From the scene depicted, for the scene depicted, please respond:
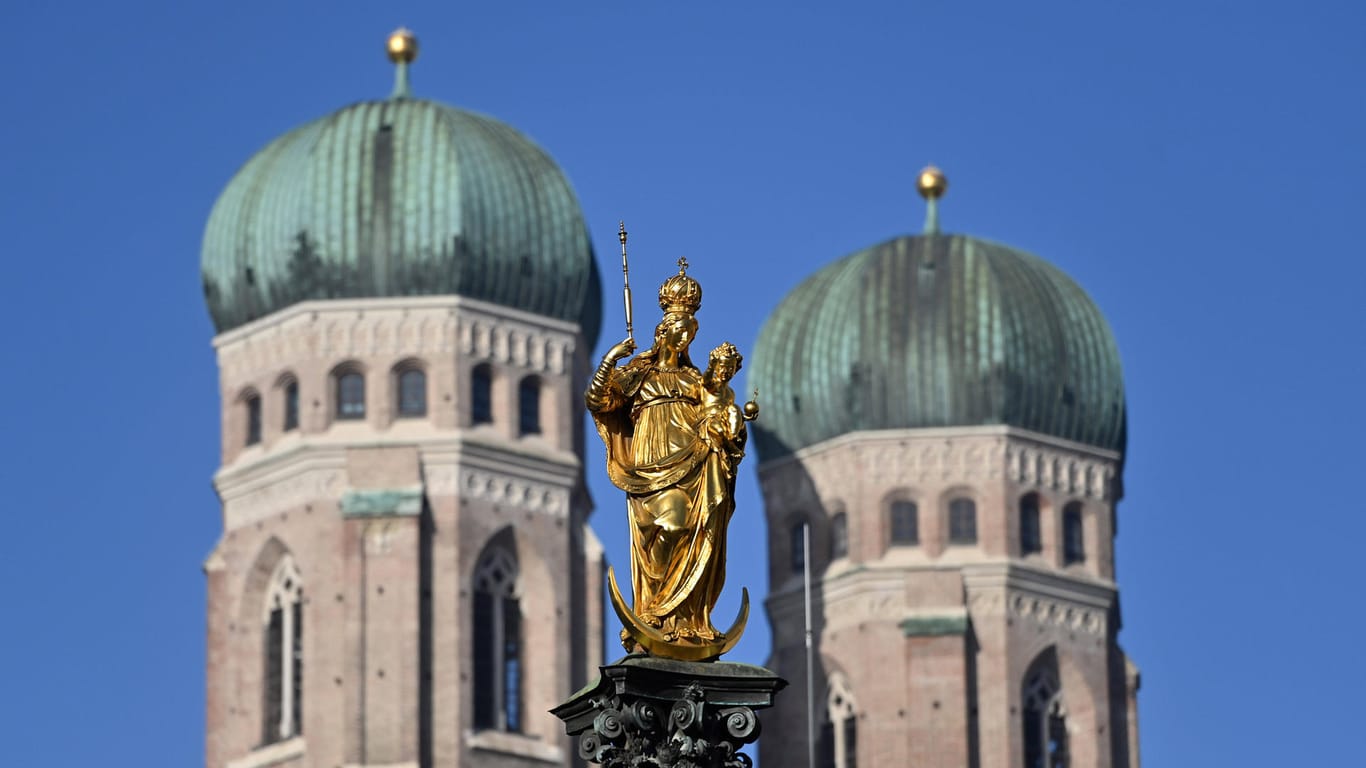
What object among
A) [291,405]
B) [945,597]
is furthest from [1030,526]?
[291,405]

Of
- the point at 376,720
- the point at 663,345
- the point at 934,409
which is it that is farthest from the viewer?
the point at 934,409

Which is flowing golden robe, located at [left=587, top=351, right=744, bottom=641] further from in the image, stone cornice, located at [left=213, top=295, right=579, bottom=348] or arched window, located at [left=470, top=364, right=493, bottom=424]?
stone cornice, located at [left=213, top=295, right=579, bottom=348]

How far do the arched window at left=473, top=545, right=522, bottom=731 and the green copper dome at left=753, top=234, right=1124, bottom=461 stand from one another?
10.6 m

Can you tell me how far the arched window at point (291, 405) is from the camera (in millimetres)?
80000

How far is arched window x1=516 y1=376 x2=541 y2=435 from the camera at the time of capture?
8012 centimetres

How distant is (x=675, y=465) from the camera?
23.4 metres

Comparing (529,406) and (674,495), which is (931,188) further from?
(674,495)

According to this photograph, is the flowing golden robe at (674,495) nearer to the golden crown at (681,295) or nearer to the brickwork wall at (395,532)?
the golden crown at (681,295)

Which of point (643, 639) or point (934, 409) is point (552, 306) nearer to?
point (934, 409)

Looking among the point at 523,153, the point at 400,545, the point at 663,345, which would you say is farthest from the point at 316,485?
the point at 663,345

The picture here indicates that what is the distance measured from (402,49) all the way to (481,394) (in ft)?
27.9

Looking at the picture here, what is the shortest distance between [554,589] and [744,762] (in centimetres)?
5617

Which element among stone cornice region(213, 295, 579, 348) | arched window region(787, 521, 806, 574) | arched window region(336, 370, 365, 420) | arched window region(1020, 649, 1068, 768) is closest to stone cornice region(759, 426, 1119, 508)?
arched window region(787, 521, 806, 574)

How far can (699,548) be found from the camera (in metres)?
23.2
